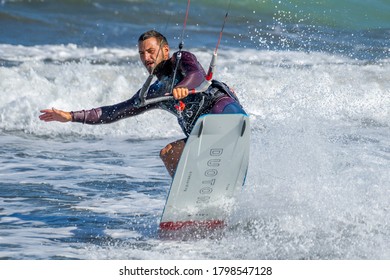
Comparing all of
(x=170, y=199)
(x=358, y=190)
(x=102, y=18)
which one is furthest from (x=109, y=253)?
(x=102, y=18)

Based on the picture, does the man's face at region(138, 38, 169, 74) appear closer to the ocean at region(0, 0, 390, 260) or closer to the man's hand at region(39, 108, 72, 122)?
the man's hand at region(39, 108, 72, 122)

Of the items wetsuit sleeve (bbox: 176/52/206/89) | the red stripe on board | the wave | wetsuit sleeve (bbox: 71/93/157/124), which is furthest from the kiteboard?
the wave

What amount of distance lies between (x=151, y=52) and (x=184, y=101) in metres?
0.46

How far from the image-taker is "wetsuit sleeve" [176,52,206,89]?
623 centimetres

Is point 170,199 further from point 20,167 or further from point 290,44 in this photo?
point 290,44

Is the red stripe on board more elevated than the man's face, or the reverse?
the man's face

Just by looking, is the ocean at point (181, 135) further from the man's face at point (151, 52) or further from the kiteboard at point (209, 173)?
the man's face at point (151, 52)

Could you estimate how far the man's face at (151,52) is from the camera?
632 cm

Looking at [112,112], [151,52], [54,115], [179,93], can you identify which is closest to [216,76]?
[112,112]

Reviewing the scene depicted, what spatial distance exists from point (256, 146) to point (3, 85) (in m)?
5.50

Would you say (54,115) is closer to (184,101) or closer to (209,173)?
(184,101)

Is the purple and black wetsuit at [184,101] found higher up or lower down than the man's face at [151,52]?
lower down

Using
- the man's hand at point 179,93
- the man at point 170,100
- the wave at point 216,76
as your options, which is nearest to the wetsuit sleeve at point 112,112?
the man at point 170,100

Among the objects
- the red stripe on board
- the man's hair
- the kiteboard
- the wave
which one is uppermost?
the man's hair
